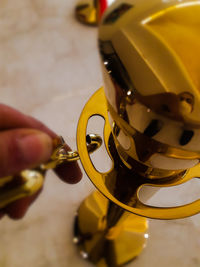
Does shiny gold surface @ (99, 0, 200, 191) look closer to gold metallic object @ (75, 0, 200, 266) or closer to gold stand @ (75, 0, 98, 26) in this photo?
gold metallic object @ (75, 0, 200, 266)

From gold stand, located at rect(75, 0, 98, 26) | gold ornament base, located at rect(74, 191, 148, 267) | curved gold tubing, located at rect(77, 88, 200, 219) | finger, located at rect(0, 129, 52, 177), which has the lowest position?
gold ornament base, located at rect(74, 191, 148, 267)

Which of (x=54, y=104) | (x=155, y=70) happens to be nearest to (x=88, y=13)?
(x=54, y=104)

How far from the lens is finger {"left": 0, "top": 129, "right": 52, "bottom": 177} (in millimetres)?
212

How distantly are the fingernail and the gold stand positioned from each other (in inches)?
17.0

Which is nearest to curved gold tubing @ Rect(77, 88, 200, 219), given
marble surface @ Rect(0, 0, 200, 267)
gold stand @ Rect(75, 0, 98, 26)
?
marble surface @ Rect(0, 0, 200, 267)

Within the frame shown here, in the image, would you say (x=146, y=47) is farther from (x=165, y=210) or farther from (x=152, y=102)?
(x=165, y=210)

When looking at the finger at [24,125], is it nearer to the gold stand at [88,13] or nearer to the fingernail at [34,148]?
the fingernail at [34,148]

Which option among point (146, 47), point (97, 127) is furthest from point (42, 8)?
point (146, 47)

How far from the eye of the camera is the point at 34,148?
21cm

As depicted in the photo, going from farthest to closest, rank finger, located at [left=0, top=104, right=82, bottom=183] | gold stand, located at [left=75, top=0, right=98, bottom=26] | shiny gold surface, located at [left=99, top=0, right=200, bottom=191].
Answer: gold stand, located at [left=75, top=0, right=98, bottom=26] < finger, located at [left=0, top=104, right=82, bottom=183] < shiny gold surface, located at [left=99, top=0, right=200, bottom=191]

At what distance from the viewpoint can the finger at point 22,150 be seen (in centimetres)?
21

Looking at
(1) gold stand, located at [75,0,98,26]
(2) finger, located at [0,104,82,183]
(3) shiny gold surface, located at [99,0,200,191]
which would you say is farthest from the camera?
(1) gold stand, located at [75,0,98,26]

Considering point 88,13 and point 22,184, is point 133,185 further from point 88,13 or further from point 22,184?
point 88,13

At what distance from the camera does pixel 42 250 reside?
0.39 m
